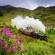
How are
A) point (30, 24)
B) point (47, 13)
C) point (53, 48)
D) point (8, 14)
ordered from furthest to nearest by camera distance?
point (47, 13) < point (8, 14) < point (30, 24) < point (53, 48)

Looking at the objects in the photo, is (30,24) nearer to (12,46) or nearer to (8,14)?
(12,46)

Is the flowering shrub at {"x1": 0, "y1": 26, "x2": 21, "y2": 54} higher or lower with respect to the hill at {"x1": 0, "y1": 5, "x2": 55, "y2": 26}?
lower

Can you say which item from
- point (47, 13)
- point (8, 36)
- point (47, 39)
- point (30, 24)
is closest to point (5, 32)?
point (8, 36)

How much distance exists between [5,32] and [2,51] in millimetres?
726

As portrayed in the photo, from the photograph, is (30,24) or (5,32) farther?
(30,24)

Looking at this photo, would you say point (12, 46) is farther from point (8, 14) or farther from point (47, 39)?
point (8, 14)

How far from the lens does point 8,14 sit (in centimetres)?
6372

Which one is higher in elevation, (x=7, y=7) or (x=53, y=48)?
(x=7, y=7)

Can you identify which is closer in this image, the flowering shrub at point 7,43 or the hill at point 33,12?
the flowering shrub at point 7,43

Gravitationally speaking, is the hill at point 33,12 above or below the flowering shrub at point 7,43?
above

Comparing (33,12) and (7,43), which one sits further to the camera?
(33,12)

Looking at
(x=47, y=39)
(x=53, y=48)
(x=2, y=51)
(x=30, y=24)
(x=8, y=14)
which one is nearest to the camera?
(x=2, y=51)

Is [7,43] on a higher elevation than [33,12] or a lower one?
lower

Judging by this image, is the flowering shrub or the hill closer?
the flowering shrub
